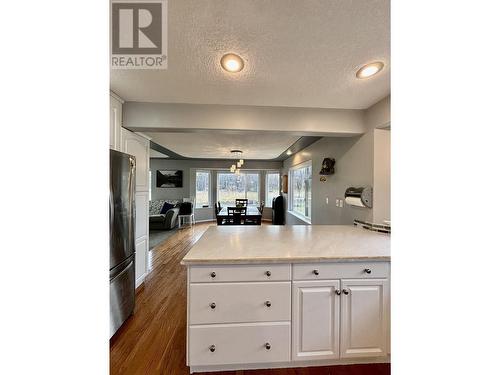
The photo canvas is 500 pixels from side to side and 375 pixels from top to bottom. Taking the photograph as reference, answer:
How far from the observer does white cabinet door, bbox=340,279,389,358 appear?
57.6 inches

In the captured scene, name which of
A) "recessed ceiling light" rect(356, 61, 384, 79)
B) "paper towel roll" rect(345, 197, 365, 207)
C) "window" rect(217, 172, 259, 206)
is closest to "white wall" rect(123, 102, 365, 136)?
"recessed ceiling light" rect(356, 61, 384, 79)

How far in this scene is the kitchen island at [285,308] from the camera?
54.6 inches

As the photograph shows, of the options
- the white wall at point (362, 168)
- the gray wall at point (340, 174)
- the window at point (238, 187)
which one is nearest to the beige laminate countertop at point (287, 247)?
the white wall at point (362, 168)

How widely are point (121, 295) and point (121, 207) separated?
2.90ft

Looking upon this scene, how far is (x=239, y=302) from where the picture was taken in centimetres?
141

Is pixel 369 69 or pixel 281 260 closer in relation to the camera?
pixel 281 260

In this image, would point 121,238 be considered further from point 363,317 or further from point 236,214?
point 236,214

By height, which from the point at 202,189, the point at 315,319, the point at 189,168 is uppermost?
the point at 189,168

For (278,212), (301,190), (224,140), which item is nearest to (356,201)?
(301,190)

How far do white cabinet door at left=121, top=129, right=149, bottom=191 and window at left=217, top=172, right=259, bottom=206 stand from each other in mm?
4732

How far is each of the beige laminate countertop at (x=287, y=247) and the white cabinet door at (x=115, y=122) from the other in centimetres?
150

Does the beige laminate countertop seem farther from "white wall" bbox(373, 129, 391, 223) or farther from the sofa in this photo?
the sofa
